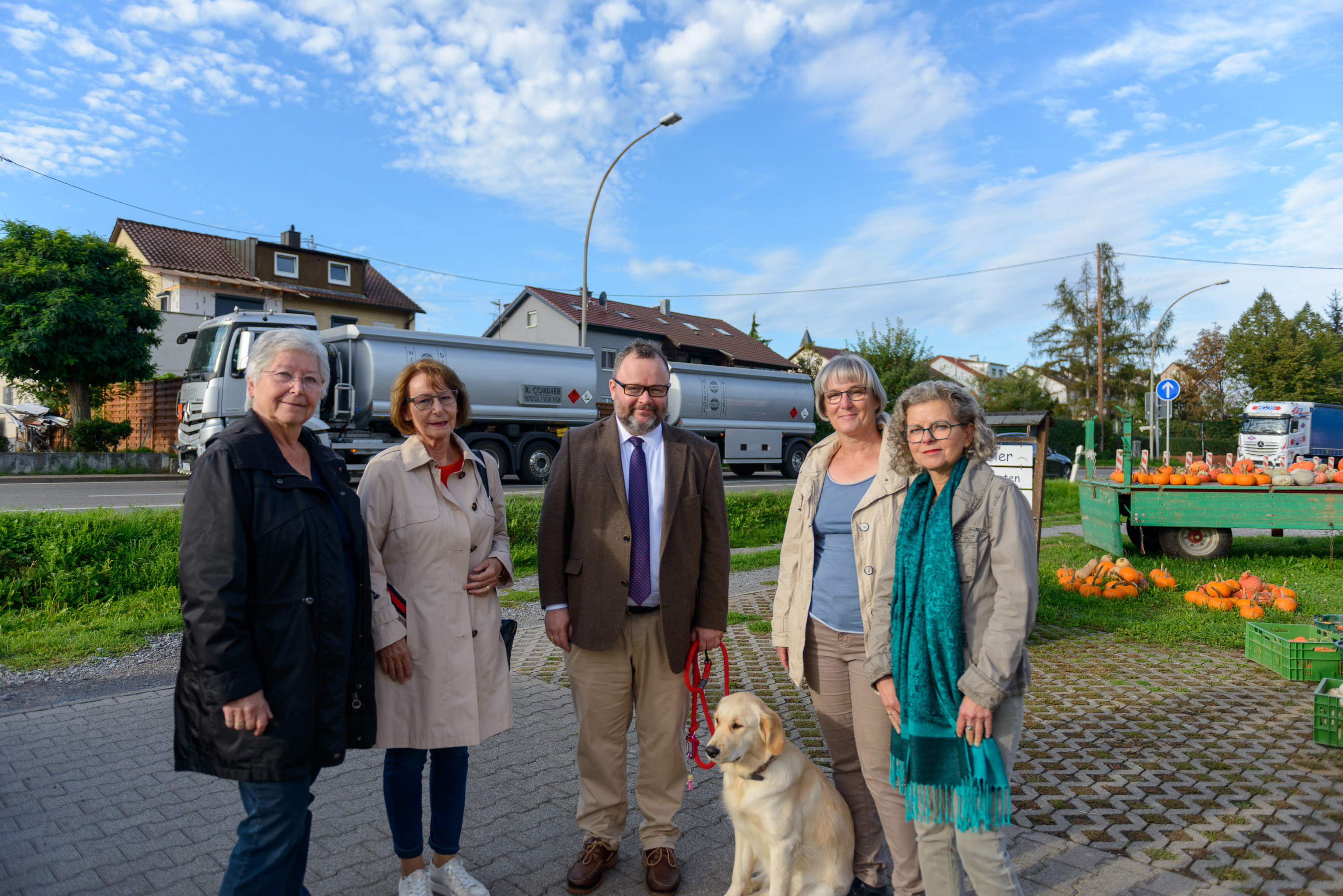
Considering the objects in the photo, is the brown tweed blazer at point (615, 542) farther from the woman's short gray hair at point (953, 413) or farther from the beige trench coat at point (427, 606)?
the woman's short gray hair at point (953, 413)

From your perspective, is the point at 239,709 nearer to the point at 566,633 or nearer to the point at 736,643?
the point at 566,633

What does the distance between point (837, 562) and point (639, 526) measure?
79 cm

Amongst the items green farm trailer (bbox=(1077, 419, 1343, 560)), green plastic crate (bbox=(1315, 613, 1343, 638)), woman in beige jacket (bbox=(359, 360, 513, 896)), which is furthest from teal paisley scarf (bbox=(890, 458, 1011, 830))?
green farm trailer (bbox=(1077, 419, 1343, 560))

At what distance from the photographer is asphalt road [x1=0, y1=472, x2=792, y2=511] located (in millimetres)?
11328

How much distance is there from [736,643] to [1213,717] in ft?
11.0

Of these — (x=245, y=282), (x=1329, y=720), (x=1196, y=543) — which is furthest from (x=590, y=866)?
(x=245, y=282)

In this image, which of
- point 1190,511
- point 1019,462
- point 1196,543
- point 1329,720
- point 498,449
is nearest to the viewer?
point 1329,720

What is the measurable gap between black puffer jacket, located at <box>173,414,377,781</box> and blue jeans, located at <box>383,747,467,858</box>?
1.77 feet

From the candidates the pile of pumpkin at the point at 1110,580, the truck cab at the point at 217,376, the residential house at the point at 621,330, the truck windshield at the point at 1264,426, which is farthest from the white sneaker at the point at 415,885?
the truck windshield at the point at 1264,426

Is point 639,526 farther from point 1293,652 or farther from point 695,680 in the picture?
point 1293,652

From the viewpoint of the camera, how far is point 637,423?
124 inches

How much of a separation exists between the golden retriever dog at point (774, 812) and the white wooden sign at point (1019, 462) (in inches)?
186

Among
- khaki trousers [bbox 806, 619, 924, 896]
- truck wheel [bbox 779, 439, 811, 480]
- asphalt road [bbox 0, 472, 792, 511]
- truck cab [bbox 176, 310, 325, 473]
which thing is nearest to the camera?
khaki trousers [bbox 806, 619, 924, 896]

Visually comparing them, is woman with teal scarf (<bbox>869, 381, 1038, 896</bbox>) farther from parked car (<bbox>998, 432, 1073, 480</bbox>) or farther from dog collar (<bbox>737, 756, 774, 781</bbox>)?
parked car (<bbox>998, 432, 1073, 480</bbox>)
